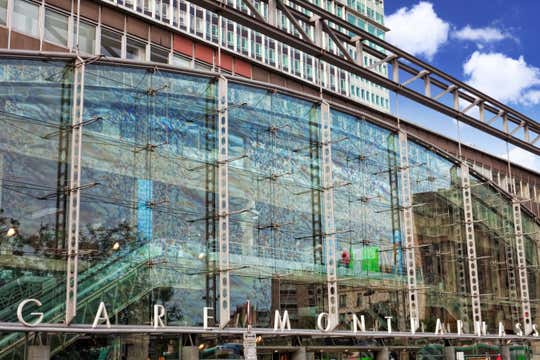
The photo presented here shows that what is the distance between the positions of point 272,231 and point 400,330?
28.1ft

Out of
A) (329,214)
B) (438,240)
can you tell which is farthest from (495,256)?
(329,214)

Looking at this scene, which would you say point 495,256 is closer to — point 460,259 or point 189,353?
point 460,259

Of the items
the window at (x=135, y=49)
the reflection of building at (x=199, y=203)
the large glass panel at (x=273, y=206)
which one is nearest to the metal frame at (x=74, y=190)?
the reflection of building at (x=199, y=203)

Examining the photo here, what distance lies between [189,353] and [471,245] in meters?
19.1

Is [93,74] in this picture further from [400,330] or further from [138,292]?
[400,330]

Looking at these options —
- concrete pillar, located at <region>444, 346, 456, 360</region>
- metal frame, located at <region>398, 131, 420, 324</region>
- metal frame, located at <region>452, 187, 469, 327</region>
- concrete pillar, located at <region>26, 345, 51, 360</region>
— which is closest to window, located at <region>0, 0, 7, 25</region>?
concrete pillar, located at <region>26, 345, 51, 360</region>

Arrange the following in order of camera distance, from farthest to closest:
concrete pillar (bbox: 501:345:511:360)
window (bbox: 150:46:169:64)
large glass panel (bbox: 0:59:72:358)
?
concrete pillar (bbox: 501:345:511:360), window (bbox: 150:46:169:64), large glass panel (bbox: 0:59:72:358)

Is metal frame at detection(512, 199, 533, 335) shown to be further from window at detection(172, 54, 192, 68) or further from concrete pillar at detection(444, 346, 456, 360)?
window at detection(172, 54, 192, 68)

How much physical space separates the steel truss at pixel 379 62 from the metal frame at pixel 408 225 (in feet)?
12.4

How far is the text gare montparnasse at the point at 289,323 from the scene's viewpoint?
78.1 ft

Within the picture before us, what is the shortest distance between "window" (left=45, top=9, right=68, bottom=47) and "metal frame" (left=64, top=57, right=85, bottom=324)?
3.48 metres

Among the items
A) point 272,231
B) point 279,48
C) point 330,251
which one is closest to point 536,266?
point 330,251

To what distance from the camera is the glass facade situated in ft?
81.6

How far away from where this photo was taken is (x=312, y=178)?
108 ft
